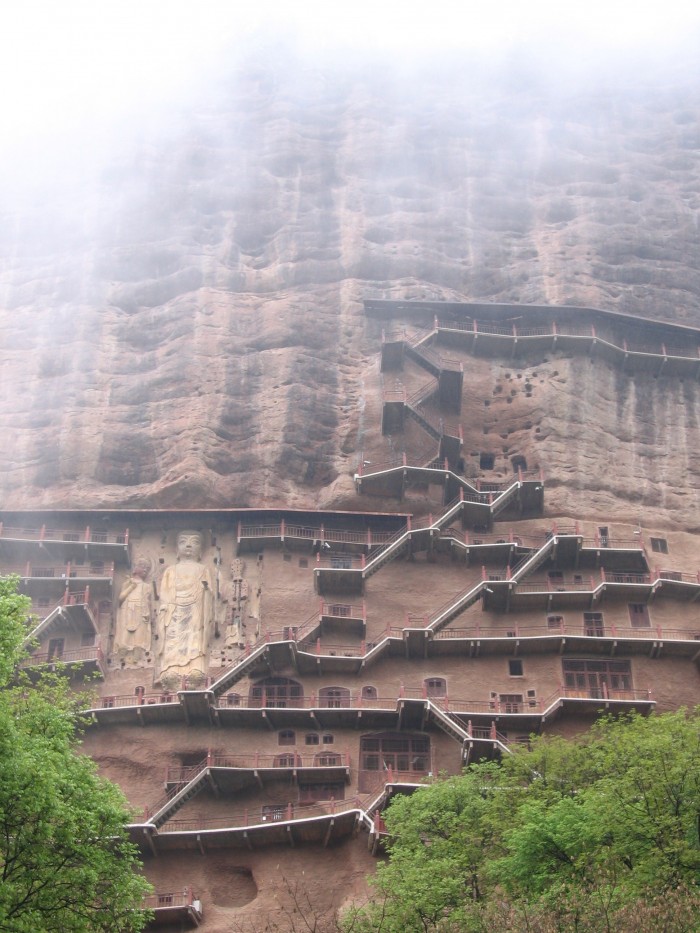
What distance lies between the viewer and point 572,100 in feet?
222

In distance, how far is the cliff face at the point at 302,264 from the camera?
48781 mm

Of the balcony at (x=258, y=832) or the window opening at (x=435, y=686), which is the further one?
the window opening at (x=435, y=686)

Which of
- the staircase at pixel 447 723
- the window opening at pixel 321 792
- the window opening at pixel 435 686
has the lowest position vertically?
the window opening at pixel 321 792

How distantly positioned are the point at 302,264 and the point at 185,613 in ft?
65.5

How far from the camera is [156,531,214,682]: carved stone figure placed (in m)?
42.0

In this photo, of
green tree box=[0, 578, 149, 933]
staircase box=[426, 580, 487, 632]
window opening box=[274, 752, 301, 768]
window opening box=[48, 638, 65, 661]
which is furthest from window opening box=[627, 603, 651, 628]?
green tree box=[0, 578, 149, 933]

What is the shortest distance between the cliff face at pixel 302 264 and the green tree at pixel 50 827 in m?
22.7

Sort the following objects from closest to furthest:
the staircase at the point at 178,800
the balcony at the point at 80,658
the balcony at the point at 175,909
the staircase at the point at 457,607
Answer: the balcony at the point at 175,909
the staircase at the point at 178,800
the balcony at the point at 80,658
the staircase at the point at 457,607

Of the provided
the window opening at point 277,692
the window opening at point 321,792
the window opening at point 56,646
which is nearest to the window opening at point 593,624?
the window opening at point 277,692

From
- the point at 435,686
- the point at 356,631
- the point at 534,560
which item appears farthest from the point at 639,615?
the point at 356,631

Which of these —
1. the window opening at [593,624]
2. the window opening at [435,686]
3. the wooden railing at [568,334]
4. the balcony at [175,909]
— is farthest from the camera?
the wooden railing at [568,334]

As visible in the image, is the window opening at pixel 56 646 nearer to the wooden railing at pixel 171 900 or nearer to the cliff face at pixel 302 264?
the cliff face at pixel 302 264

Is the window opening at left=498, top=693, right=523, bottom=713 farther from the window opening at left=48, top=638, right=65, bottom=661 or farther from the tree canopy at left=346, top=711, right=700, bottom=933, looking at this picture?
the window opening at left=48, top=638, right=65, bottom=661

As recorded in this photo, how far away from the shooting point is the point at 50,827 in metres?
22.2
